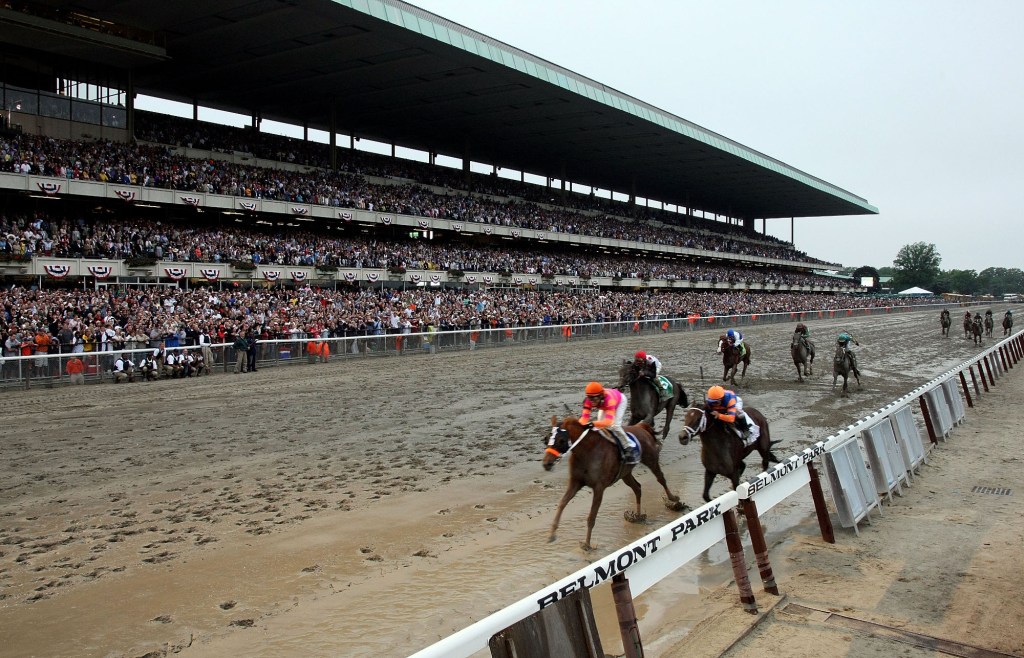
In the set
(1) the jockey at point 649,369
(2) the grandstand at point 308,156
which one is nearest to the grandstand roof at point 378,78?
(2) the grandstand at point 308,156

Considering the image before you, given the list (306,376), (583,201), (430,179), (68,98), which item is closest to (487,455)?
(306,376)

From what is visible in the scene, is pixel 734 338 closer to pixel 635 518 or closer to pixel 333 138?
pixel 635 518

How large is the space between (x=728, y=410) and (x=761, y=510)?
177 centimetres

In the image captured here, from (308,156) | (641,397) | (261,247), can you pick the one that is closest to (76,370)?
(261,247)

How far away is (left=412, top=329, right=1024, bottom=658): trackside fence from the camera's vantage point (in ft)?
10.8

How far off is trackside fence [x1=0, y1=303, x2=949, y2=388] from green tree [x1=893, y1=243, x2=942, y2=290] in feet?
377

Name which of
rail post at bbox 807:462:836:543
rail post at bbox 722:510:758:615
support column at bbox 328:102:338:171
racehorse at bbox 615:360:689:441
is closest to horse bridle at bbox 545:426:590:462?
rail post at bbox 722:510:758:615

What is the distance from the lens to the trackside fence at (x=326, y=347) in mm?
17500

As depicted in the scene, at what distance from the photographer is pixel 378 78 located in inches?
1422

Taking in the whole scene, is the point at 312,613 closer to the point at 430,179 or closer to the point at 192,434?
the point at 192,434

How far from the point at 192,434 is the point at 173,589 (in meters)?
6.70

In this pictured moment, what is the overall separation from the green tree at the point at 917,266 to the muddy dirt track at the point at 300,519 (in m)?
138

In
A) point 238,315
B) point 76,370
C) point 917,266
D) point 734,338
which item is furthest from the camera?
point 917,266

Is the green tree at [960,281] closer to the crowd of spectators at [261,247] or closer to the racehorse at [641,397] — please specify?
the crowd of spectators at [261,247]
